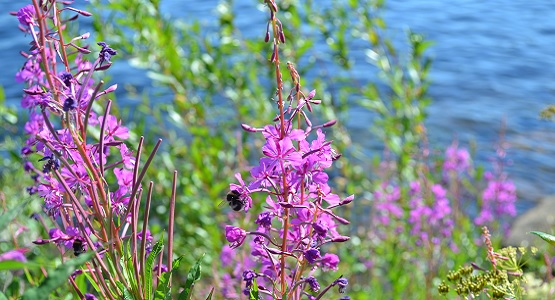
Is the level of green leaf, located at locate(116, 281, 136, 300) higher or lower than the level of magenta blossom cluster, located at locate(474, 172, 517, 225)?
higher

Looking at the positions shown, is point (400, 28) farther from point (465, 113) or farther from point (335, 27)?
point (335, 27)

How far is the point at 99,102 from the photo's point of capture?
4.80 metres

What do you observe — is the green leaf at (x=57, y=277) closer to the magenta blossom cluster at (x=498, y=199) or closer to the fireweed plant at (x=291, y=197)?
the fireweed plant at (x=291, y=197)

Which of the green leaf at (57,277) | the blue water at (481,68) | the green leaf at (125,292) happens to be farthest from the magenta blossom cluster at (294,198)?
the blue water at (481,68)

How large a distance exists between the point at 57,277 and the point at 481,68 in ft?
37.7

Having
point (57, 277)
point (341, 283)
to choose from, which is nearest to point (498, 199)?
point (341, 283)

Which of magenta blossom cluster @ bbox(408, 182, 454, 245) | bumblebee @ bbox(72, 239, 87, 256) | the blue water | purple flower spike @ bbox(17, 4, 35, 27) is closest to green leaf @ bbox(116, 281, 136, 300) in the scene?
bumblebee @ bbox(72, 239, 87, 256)

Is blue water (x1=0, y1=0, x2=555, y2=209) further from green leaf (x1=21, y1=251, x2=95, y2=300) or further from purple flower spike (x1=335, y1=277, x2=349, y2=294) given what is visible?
green leaf (x1=21, y1=251, x2=95, y2=300)

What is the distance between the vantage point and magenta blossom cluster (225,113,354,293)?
1.39 metres

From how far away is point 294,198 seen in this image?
4.78 ft

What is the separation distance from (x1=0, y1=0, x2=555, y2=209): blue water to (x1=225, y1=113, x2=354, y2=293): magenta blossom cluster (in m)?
7.64

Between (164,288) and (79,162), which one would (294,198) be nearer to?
(164,288)

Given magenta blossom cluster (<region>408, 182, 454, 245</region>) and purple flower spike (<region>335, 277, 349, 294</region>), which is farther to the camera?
magenta blossom cluster (<region>408, 182, 454, 245</region>)

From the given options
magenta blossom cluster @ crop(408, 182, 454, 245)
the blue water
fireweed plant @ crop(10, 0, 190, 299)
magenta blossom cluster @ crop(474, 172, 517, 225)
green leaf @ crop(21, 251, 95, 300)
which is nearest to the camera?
green leaf @ crop(21, 251, 95, 300)
